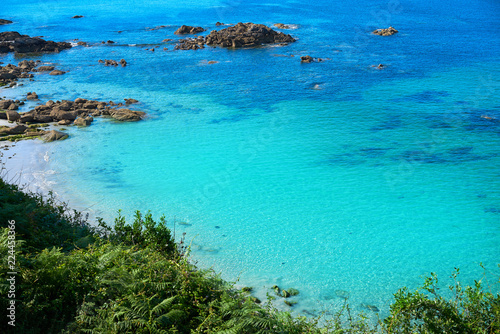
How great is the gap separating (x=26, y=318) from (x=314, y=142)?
20.7 metres

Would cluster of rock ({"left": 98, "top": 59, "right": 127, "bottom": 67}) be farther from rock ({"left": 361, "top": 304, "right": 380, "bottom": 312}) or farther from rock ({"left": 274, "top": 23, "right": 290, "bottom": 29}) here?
rock ({"left": 361, "top": 304, "right": 380, "bottom": 312})

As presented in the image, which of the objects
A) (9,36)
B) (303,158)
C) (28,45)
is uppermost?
(9,36)

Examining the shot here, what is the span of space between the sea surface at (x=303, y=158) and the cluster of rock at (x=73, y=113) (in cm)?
110

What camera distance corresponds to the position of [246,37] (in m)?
52.1

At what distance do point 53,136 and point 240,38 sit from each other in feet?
107

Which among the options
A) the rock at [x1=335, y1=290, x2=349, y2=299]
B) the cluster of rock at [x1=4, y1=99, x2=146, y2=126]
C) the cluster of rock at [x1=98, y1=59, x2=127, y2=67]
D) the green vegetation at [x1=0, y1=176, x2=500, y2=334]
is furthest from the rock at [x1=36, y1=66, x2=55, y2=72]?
the rock at [x1=335, y1=290, x2=349, y2=299]

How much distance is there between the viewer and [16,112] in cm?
2797

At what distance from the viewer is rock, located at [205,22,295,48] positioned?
51969 millimetres

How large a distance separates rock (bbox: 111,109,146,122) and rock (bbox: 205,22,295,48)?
26.0 metres

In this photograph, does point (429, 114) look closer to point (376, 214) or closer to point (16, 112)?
point (376, 214)

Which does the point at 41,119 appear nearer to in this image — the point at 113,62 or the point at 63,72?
the point at 63,72

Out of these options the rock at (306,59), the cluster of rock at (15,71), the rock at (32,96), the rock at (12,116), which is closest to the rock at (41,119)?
the rock at (12,116)

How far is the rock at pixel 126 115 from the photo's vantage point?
28.9m

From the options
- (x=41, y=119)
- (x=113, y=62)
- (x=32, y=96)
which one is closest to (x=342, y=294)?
(x=41, y=119)
